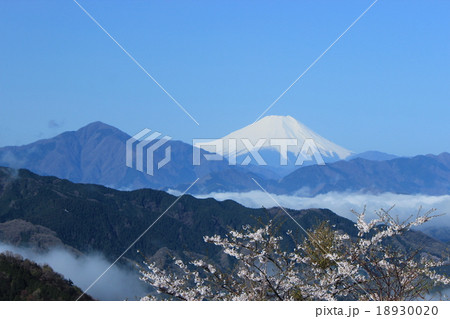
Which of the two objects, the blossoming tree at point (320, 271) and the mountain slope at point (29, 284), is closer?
the blossoming tree at point (320, 271)

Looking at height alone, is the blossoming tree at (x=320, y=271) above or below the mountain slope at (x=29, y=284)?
below

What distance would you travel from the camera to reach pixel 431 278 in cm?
1088

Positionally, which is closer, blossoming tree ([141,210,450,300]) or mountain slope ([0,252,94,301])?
blossoming tree ([141,210,450,300])

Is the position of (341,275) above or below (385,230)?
below

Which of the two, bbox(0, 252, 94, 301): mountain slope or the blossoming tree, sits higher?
bbox(0, 252, 94, 301): mountain slope

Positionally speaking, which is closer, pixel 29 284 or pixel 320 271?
pixel 320 271

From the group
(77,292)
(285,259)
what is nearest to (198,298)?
(285,259)

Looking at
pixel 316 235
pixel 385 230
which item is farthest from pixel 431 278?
pixel 316 235

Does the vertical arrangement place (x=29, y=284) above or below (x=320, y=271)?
above
